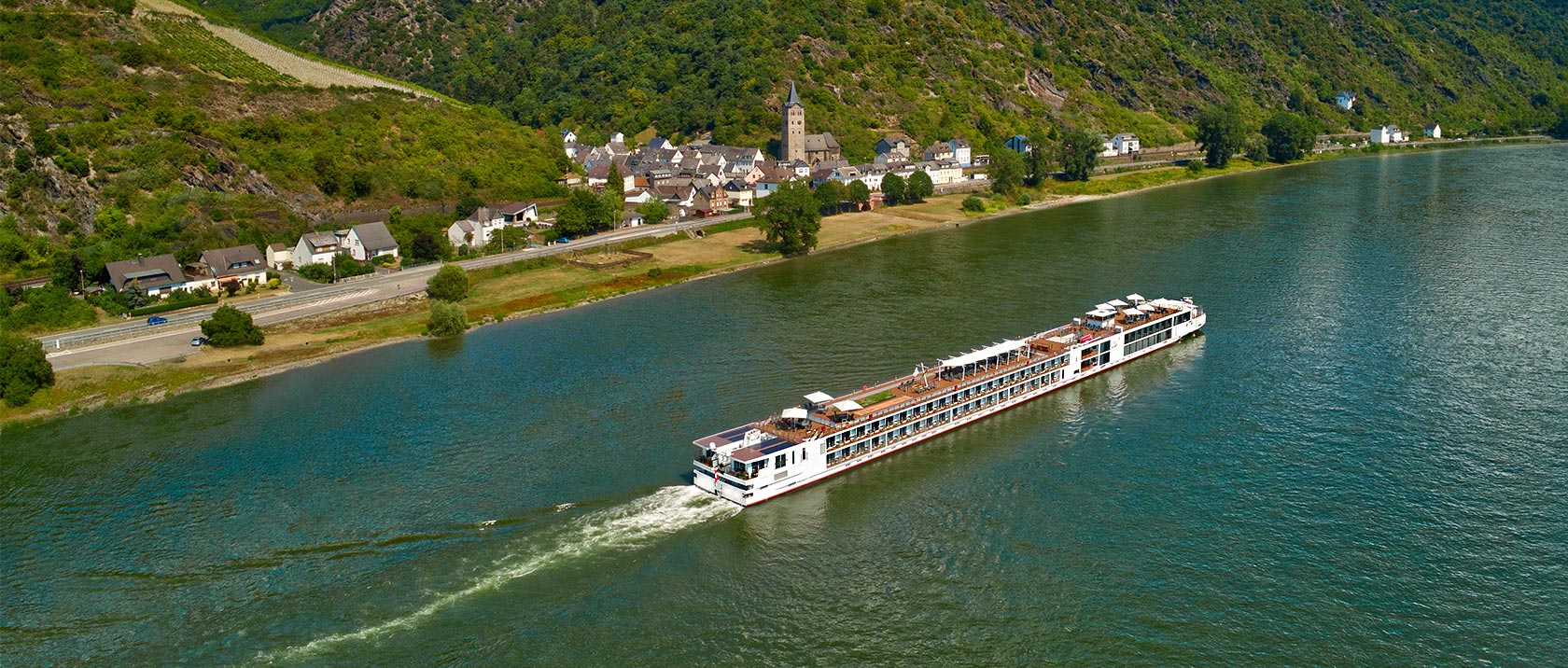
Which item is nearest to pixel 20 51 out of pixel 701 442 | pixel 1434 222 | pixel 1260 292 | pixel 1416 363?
pixel 701 442

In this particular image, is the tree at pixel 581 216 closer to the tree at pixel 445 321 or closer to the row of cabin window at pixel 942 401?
the tree at pixel 445 321

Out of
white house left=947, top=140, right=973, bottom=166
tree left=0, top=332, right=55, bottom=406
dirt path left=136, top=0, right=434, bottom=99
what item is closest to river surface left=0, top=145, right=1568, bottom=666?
Result: tree left=0, top=332, right=55, bottom=406

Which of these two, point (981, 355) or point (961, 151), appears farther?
point (961, 151)

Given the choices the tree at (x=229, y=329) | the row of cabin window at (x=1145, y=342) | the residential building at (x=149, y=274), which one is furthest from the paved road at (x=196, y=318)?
the row of cabin window at (x=1145, y=342)

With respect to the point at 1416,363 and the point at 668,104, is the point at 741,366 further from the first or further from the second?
the point at 668,104

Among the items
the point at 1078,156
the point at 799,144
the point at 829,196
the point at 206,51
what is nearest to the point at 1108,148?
the point at 1078,156

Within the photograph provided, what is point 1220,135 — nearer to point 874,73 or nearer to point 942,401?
point 874,73
